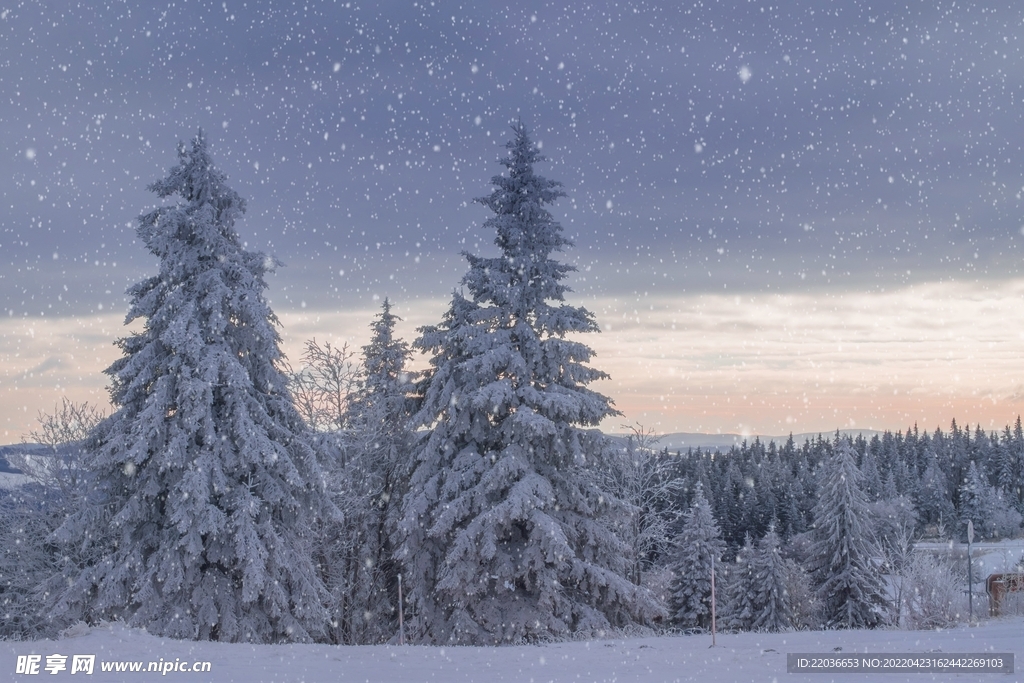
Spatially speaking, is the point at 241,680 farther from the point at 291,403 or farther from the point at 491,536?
the point at 291,403

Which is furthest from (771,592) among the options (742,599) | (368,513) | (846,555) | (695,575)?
(368,513)

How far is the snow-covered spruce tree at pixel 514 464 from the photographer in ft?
67.9

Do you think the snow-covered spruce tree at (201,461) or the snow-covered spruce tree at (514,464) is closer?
the snow-covered spruce tree at (201,461)

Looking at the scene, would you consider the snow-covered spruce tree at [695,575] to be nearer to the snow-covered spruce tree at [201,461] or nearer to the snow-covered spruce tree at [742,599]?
the snow-covered spruce tree at [742,599]

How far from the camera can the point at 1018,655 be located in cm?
1083

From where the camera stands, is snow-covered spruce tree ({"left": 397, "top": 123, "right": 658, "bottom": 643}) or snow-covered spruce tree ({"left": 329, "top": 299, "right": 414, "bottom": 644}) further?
snow-covered spruce tree ({"left": 329, "top": 299, "right": 414, "bottom": 644})

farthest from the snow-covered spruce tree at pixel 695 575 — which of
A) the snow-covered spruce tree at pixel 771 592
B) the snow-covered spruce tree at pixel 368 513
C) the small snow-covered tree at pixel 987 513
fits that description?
the small snow-covered tree at pixel 987 513

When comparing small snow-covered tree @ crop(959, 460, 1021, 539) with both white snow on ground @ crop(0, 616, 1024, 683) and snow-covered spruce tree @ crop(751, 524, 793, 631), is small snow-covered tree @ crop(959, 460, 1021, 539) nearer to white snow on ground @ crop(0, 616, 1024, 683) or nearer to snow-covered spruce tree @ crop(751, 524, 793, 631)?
snow-covered spruce tree @ crop(751, 524, 793, 631)

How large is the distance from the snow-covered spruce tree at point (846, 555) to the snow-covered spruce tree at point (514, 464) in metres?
28.4

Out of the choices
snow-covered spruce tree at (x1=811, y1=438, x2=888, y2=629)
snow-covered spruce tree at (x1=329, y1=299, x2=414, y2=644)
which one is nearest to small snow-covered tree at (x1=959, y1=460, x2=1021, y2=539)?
snow-covered spruce tree at (x1=811, y1=438, x2=888, y2=629)

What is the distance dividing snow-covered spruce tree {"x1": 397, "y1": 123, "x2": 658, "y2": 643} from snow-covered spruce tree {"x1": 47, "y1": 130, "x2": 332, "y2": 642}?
3.30 m

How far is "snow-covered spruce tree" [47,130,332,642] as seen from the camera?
19375 mm

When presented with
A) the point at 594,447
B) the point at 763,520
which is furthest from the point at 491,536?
the point at 763,520

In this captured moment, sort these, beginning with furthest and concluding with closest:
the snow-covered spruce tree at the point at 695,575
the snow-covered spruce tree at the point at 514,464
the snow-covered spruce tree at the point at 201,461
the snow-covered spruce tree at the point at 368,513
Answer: the snow-covered spruce tree at the point at 695,575 < the snow-covered spruce tree at the point at 368,513 < the snow-covered spruce tree at the point at 514,464 < the snow-covered spruce tree at the point at 201,461
